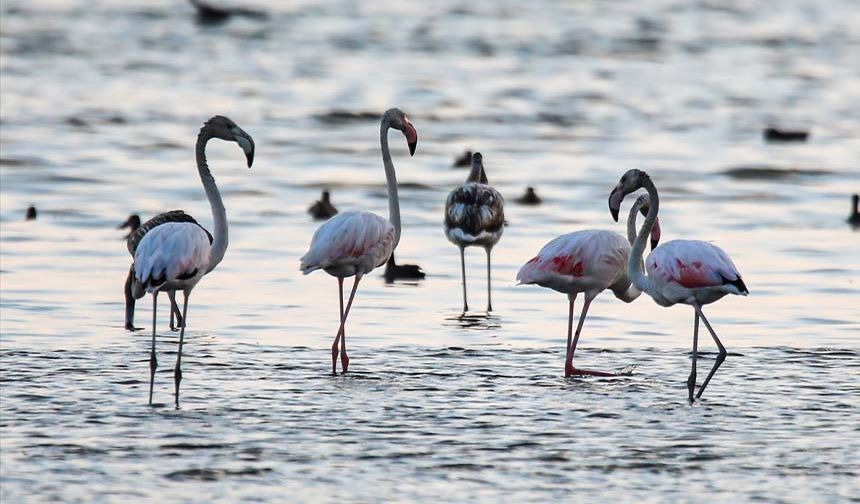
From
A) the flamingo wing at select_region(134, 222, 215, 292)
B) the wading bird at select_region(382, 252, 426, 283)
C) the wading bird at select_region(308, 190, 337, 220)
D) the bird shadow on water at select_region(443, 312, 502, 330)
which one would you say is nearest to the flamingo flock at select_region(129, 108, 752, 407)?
the flamingo wing at select_region(134, 222, 215, 292)

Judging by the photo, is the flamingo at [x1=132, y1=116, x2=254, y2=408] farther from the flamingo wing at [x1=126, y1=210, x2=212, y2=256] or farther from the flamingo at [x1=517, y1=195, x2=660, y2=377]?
the flamingo wing at [x1=126, y1=210, x2=212, y2=256]

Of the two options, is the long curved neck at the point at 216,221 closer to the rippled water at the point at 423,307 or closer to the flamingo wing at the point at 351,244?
the rippled water at the point at 423,307

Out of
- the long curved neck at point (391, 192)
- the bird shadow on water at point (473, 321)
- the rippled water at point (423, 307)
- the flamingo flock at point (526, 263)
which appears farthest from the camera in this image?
the bird shadow on water at point (473, 321)

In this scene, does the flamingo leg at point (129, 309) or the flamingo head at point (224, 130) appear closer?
the flamingo head at point (224, 130)

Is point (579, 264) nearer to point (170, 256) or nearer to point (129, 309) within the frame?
point (170, 256)

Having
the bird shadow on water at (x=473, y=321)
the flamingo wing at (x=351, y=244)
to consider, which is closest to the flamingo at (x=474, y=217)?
the bird shadow on water at (x=473, y=321)

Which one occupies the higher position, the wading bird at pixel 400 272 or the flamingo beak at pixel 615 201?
the flamingo beak at pixel 615 201

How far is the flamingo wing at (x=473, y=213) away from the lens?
14.7m

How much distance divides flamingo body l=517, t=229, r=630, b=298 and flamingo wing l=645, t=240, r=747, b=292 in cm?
102

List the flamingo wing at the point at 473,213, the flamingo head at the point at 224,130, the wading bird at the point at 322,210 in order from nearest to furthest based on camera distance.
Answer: the flamingo head at the point at 224,130 → the flamingo wing at the point at 473,213 → the wading bird at the point at 322,210

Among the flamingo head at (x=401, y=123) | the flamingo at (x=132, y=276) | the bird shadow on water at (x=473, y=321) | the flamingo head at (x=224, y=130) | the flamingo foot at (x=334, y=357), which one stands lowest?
the flamingo foot at (x=334, y=357)

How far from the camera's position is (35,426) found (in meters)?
8.99

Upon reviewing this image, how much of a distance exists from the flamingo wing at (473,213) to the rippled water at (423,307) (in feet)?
1.78

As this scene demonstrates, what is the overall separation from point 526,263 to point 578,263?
0.70 meters
